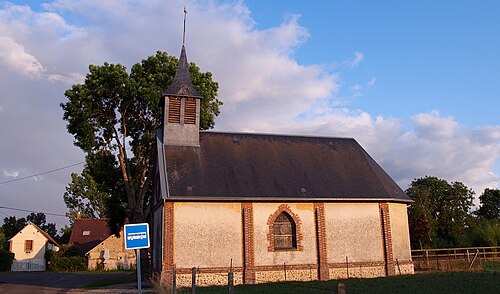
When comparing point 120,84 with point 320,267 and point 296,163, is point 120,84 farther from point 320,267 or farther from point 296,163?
point 320,267

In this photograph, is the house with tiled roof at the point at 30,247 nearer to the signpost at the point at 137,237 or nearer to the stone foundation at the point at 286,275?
the stone foundation at the point at 286,275

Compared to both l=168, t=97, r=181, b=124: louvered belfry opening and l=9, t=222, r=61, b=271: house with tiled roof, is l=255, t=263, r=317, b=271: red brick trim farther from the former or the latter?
l=9, t=222, r=61, b=271: house with tiled roof

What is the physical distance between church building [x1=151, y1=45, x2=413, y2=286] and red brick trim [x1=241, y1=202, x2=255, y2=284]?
5cm

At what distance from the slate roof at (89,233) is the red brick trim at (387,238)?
41.1m

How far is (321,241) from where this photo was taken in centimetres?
2234

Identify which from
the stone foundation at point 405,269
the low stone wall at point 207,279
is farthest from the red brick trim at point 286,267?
the stone foundation at point 405,269

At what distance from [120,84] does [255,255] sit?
1396 cm

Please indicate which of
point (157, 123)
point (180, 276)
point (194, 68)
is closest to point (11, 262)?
point (157, 123)

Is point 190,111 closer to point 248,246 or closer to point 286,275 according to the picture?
point 248,246

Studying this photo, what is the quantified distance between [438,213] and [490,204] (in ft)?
71.6

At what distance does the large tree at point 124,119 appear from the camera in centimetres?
2805

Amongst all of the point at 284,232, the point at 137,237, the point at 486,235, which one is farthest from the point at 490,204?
the point at 137,237

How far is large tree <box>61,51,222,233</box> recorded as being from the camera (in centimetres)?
2805

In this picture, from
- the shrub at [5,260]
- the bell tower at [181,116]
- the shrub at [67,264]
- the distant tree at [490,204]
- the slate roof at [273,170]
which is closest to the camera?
the slate roof at [273,170]
